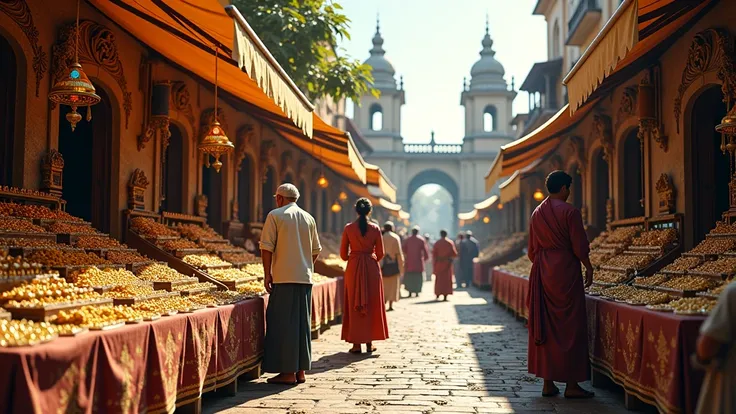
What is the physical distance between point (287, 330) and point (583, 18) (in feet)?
49.2

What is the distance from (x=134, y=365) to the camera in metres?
4.80

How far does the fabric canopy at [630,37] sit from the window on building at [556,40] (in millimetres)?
18345

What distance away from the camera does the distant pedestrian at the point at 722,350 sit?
3.49 m

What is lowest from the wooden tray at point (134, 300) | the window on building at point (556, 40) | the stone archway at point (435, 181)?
the wooden tray at point (134, 300)

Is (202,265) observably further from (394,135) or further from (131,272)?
(394,135)

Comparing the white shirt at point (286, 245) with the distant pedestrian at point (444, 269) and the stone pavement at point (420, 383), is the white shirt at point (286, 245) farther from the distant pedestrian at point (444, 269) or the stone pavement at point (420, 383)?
the distant pedestrian at point (444, 269)

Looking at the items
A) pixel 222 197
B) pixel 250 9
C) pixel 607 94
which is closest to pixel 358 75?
pixel 250 9

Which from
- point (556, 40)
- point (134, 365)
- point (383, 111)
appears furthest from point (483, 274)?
point (383, 111)

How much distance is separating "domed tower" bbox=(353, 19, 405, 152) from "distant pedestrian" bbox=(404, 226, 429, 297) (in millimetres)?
32358

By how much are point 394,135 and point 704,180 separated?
43.9m

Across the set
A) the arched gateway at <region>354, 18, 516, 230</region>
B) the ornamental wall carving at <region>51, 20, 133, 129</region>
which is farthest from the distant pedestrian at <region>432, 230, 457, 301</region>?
the arched gateway at <region>354, 18, 516, 230</region>

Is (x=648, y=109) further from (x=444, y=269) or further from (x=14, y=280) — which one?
(x=444, y=269)

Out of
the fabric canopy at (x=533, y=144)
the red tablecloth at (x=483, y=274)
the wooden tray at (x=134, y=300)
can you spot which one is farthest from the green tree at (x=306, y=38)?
the wooden tray at (x=134, y=300)

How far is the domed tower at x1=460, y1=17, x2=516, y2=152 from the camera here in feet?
175
